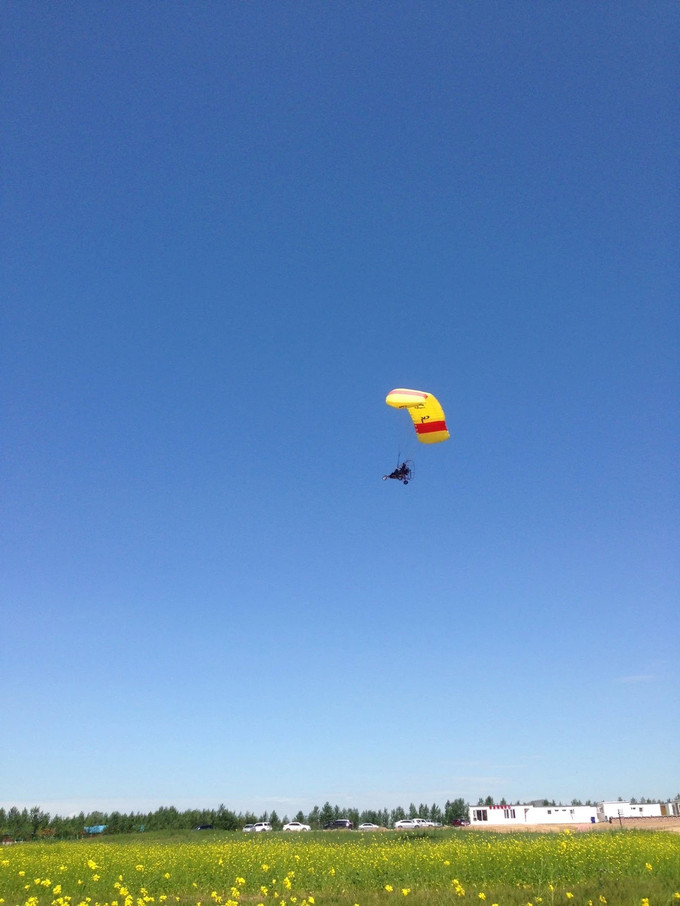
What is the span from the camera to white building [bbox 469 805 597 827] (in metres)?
61.4

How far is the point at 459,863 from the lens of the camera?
2380cm

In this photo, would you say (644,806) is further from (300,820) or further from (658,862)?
(658,862)

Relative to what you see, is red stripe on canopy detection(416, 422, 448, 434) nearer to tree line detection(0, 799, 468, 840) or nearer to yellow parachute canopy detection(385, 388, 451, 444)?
yellow parachute canopy detection(385, 388, 451, 444)

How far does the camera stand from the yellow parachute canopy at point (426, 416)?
32.2 meters

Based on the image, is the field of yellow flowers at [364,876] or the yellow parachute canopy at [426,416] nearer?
the field of yellow flowers at [364,876]

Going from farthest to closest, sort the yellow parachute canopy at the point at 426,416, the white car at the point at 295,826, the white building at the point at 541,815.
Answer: the white car at the point at 295,826, the white building at the point at 541,815, the yellow parachute canopy at the point at 426,416

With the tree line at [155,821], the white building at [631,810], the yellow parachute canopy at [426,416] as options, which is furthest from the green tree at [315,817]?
the yellow parachute canopy at [426,416]

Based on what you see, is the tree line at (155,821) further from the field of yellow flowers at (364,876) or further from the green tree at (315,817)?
the field of yellow flowers at (364,876)

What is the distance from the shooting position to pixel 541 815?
204 feet

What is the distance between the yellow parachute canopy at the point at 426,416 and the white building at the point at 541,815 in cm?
4681

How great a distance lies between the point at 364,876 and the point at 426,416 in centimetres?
1944

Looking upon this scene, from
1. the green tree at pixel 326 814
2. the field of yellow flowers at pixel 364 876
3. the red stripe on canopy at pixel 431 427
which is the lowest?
the green tree at pixel 326 814

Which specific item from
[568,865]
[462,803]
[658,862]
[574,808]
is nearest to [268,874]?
[568,865]

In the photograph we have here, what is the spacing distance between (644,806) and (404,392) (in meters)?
54.0
